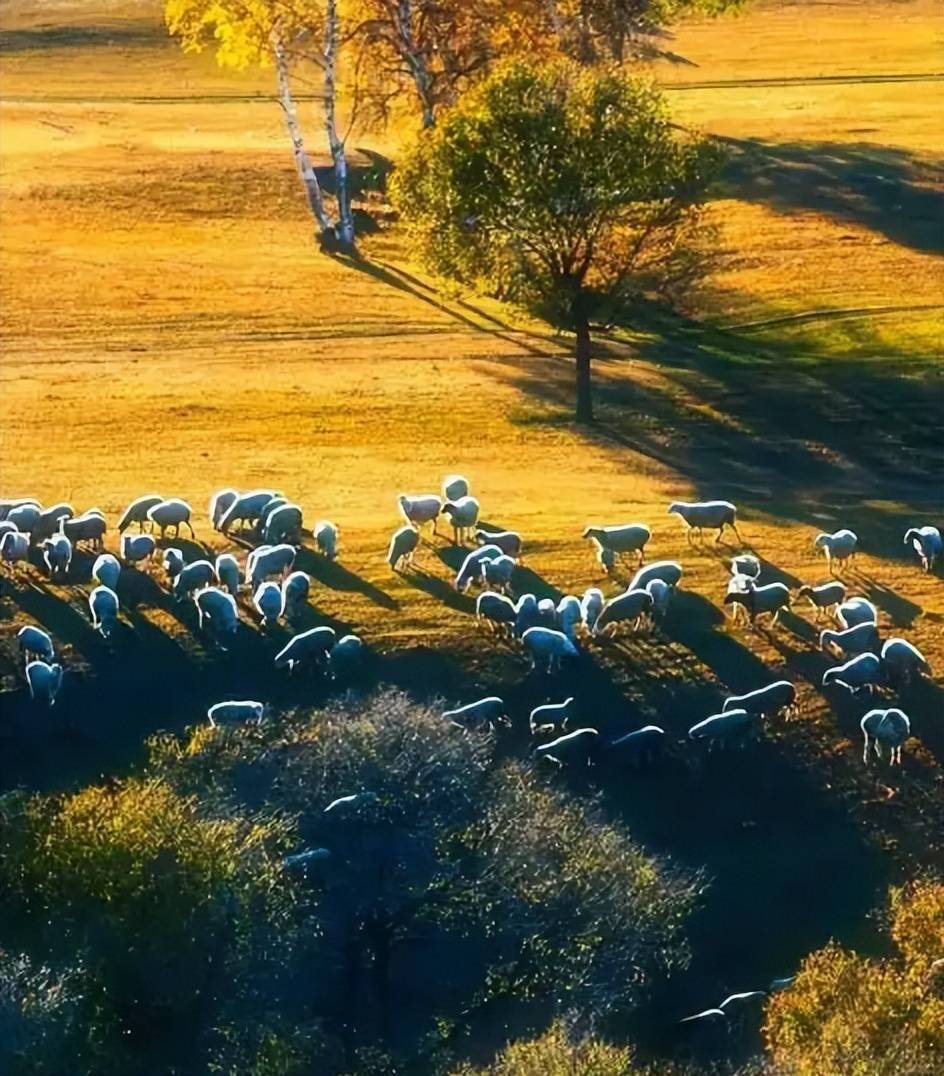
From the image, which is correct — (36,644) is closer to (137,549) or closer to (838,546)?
(137,549)

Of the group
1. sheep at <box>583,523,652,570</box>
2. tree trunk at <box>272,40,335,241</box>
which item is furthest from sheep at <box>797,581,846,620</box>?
tree trunk at <box>272,40,335,241</box>

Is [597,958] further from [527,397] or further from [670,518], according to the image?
[527,397]

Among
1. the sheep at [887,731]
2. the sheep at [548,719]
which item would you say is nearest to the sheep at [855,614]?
the sheep at [887,731]

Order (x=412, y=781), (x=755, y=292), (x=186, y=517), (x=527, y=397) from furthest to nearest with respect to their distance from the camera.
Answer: (x=755, y=292) → (x=527, y=397) → (x=186, y=517) → (x=412, y=781)

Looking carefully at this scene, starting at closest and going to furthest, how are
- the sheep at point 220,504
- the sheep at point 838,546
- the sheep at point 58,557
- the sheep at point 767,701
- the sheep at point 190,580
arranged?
the sheep at point 767,701 < the sheep at point 190,580 < the sheep at point 58,557 < the sheep at point 838,546 < the sheep at point 220,504

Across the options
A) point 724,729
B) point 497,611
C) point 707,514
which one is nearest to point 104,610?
point 497,611

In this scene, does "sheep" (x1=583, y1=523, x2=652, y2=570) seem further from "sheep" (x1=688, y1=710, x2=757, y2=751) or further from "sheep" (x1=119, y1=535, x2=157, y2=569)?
"sheep" (x1=119, y1=535, x2=157, y2=569)

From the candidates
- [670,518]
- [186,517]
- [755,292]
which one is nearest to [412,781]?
[186,517]

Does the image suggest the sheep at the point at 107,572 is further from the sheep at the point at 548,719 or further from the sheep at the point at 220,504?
the sheep at the point at 548,719

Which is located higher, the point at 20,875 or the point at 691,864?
the point at 20,875
